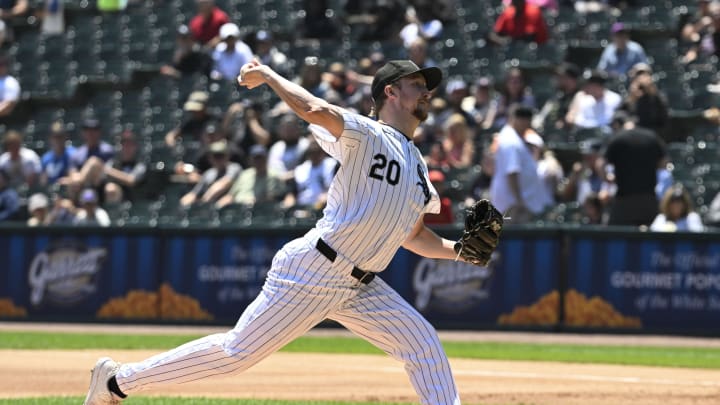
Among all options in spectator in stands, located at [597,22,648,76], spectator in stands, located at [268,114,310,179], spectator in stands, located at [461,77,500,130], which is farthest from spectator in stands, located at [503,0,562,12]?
spectator in stands, located at [268,114,310,179]

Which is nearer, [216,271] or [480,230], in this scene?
[480,230]

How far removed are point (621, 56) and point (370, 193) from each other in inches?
465

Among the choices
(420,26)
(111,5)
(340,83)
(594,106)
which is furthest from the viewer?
(111,5)

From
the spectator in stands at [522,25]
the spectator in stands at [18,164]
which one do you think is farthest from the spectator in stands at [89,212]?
the spectator in stands at [522,25]

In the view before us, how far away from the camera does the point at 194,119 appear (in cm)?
1925

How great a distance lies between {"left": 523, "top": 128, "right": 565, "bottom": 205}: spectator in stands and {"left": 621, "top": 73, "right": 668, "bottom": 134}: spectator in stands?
3.53 feet

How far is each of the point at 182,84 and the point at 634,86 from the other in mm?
7552

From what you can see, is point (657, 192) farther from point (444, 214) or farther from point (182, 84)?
point (182, 84)

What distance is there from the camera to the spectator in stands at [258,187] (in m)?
17.1

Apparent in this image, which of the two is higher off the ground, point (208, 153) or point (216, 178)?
point (208, 153)

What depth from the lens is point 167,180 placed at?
19016 millimetres

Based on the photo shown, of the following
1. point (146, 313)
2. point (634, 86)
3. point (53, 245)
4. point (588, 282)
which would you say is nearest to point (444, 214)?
point (588, 282)

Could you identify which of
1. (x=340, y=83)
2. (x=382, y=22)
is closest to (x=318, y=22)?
(x=382, y=22)

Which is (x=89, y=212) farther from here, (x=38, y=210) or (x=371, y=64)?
(x=371, y=64)
